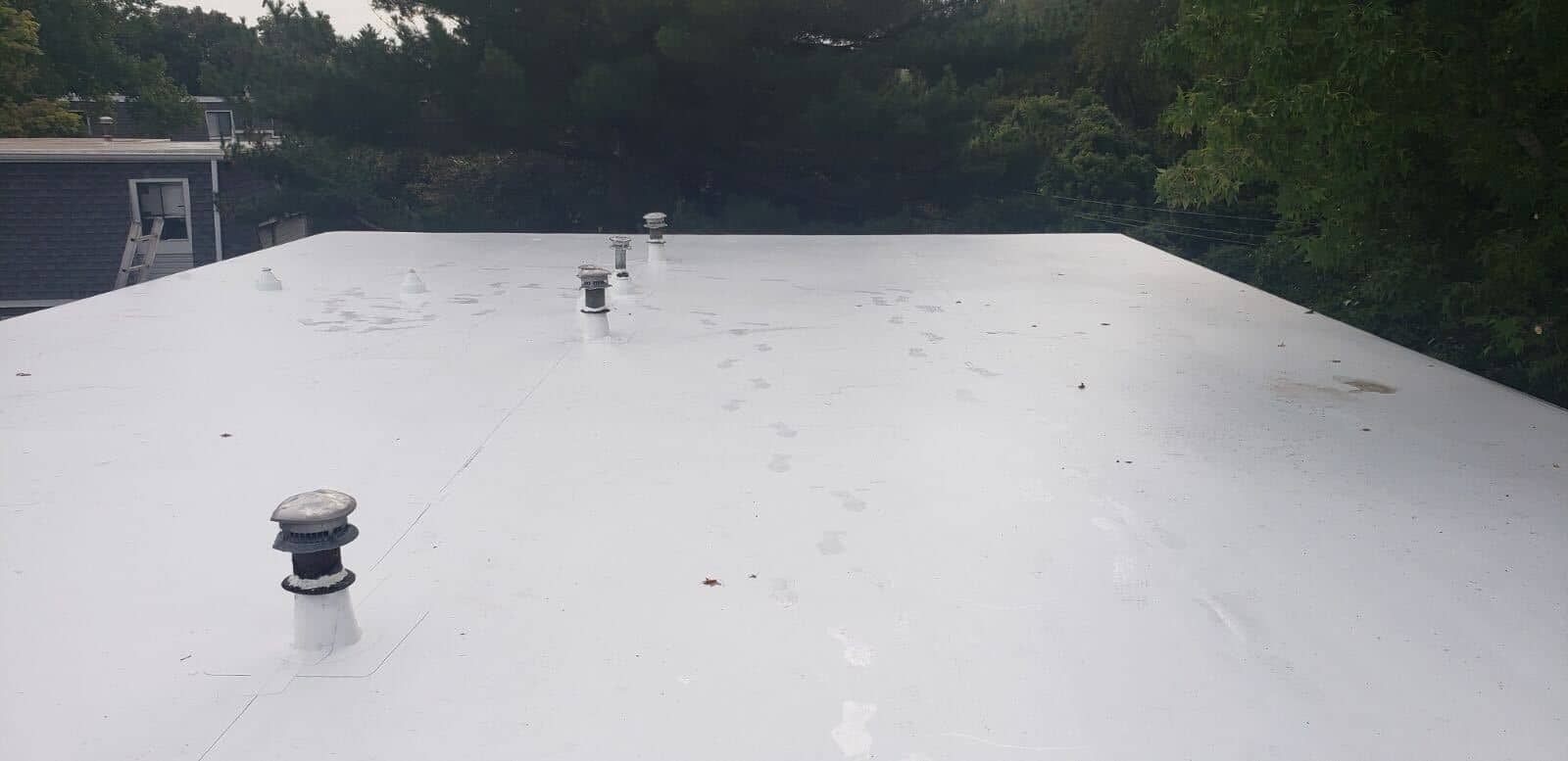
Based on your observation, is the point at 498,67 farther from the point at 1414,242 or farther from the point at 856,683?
the point at 856,683

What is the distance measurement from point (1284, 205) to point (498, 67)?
9158mm

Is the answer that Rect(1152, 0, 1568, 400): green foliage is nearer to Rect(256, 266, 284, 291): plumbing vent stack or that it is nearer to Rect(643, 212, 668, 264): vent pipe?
Rect(643, 212, 668, 264): vent pipe

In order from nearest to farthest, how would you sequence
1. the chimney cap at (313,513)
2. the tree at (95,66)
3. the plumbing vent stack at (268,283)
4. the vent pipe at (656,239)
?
the chimney cap at (313,513)
the plumbing vent stack at (268,283)
the vent pipe at (656,239)
the tree at (95,66)

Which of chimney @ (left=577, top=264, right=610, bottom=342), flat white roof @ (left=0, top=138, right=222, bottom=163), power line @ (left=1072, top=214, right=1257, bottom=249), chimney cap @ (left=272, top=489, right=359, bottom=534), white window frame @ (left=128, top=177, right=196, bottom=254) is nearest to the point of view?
chimney cap @ (left=272, top=489, right=359, bottom=534)

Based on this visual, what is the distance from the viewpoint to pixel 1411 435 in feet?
11.4

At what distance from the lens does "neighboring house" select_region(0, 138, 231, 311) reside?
1372 cm

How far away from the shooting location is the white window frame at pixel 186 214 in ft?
46.6

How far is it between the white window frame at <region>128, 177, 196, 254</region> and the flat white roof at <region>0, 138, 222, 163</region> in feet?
1.07

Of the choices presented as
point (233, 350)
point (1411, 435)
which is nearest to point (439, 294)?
point (233, 350)

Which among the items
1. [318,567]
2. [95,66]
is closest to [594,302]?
[318,567]

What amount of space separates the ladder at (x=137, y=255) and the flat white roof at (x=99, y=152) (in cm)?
83

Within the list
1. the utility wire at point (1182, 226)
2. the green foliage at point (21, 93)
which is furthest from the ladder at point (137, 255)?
the utility wire at point (1182, 226)

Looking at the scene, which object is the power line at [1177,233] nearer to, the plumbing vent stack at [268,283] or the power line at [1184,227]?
the power line at [1184,227]

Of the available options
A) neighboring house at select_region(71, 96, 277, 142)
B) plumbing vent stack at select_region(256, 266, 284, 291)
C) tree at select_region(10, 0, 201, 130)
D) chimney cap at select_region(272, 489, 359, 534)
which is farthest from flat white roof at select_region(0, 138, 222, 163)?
chimney cap at select_region(272, 489, 359, 534)
